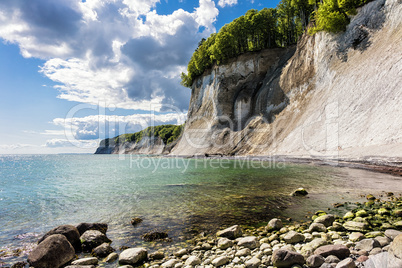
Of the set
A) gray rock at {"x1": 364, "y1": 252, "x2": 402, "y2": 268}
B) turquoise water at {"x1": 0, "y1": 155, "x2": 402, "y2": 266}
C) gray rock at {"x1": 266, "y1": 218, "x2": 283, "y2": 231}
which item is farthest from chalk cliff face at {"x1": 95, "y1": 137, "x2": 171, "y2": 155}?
gray rock at {"x1": 364, "y1": 252, "x2": 402, "y2": 268}

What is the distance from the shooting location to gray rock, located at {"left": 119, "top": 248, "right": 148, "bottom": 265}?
568 cm

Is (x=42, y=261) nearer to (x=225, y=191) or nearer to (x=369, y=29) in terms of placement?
(x=225, y=191)

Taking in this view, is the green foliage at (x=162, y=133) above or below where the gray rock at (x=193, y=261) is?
above

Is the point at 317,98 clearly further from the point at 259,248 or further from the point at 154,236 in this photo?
the point at 154,236

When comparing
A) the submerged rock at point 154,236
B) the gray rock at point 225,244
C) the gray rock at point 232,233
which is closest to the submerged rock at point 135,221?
the submerged rock at point 154,236

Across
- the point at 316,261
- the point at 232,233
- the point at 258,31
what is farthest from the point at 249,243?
the point at 258,31

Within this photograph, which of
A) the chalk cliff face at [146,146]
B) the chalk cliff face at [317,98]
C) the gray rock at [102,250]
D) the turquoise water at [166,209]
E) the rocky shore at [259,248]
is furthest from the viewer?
the chalk cliff face at [146,146]

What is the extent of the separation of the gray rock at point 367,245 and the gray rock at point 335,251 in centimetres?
45

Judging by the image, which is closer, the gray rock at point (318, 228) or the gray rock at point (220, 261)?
the gray rock at point (220, 261)

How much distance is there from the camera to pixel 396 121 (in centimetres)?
2006

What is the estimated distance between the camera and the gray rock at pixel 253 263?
495 cm

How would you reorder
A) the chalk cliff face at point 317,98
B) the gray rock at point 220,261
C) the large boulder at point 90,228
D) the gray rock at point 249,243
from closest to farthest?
the gray rock at point 220,261
the gray rock at point 249,243
the large boulder at point 90,228
the chalk cliff face at point 317,98

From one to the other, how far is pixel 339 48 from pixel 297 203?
3444cm

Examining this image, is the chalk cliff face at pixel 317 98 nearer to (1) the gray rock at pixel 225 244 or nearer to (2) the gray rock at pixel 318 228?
(2) the gray rock at pixel 318 228
